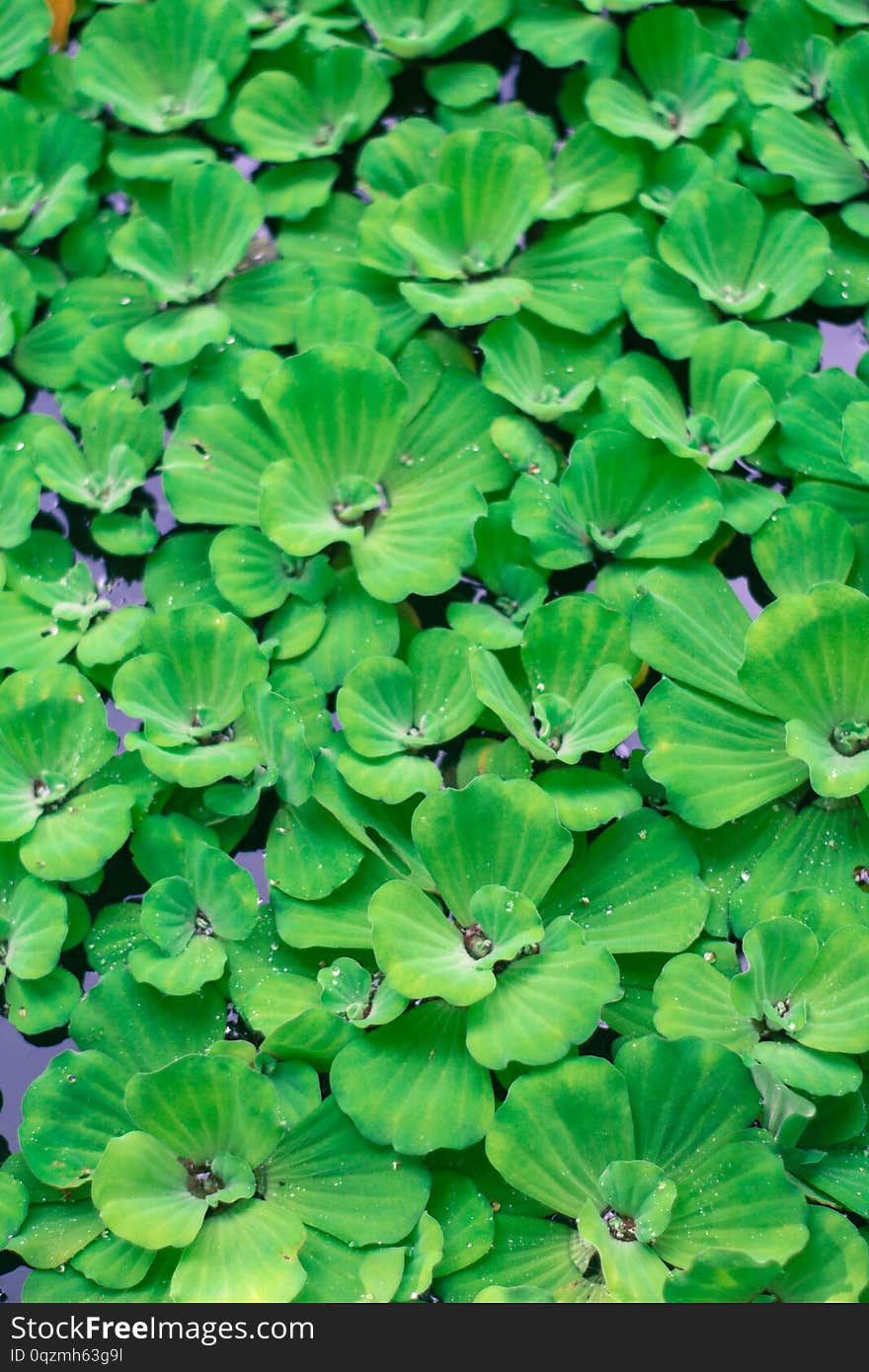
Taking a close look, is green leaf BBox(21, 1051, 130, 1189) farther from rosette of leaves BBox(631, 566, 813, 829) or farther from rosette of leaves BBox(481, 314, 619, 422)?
rosette of leaves BBox(481, 314, 619, 422)

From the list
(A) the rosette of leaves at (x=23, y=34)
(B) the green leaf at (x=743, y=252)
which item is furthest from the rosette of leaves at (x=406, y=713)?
(A) the rosette of leaves at (x=23, y=34)

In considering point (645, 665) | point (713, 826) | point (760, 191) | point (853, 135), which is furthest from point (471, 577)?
point (853, 135)

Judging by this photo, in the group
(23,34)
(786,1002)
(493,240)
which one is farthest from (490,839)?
(23,34)

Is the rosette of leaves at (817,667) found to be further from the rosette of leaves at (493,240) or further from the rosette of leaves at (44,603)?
the rosette of leaves at (44,603)

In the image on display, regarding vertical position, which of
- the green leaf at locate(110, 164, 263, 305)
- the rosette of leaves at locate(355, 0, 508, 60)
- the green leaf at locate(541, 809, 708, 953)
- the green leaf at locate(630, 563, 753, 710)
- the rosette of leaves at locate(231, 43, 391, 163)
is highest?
the rosette of leaves at locate(355, 0, 508, 60)

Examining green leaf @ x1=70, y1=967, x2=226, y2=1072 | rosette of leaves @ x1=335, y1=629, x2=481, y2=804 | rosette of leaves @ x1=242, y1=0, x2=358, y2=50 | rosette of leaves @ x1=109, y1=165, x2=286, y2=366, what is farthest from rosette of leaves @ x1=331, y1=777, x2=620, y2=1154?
rosette of leaves @ x1=242, y1=0, x2=358, y2=50

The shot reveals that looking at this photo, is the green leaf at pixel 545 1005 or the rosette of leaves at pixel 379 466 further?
the rosette of leaves at pixel 379 466
